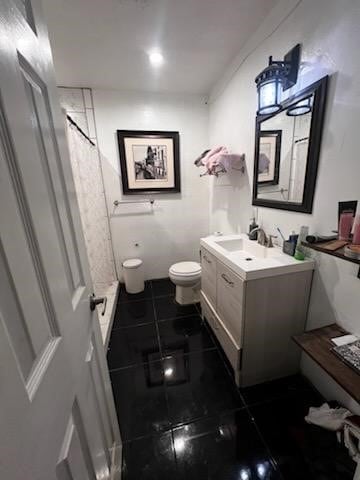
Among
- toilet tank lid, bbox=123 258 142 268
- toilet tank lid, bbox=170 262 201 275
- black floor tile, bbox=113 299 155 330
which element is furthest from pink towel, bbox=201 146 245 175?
black floor tile, bbox=113 299 155 330

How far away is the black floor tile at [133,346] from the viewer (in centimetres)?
173

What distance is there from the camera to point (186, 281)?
2268mm

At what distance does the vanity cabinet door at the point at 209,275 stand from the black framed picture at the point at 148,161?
1.30 meters

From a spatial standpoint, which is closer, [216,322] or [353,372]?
[353,372]

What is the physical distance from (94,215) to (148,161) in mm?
986

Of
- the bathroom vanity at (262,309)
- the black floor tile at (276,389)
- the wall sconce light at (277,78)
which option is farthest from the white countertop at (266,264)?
the wall sconce light at (277,78)

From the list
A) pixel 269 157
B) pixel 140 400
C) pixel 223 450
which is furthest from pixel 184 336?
pixel 269 157

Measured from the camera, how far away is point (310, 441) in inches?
45.1

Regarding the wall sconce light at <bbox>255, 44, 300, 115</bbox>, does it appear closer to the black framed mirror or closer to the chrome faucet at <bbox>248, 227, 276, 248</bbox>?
the black framed mirror

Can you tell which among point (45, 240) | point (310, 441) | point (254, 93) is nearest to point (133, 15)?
point (254, 93)

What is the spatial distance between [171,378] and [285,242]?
1.31 m

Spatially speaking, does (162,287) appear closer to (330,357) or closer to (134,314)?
(134,314)

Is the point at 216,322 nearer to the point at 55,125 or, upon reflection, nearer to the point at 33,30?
the point at 55,125

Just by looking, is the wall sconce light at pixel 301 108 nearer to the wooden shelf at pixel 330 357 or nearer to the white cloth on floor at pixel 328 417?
the wooden shelf at pixel 330 357
